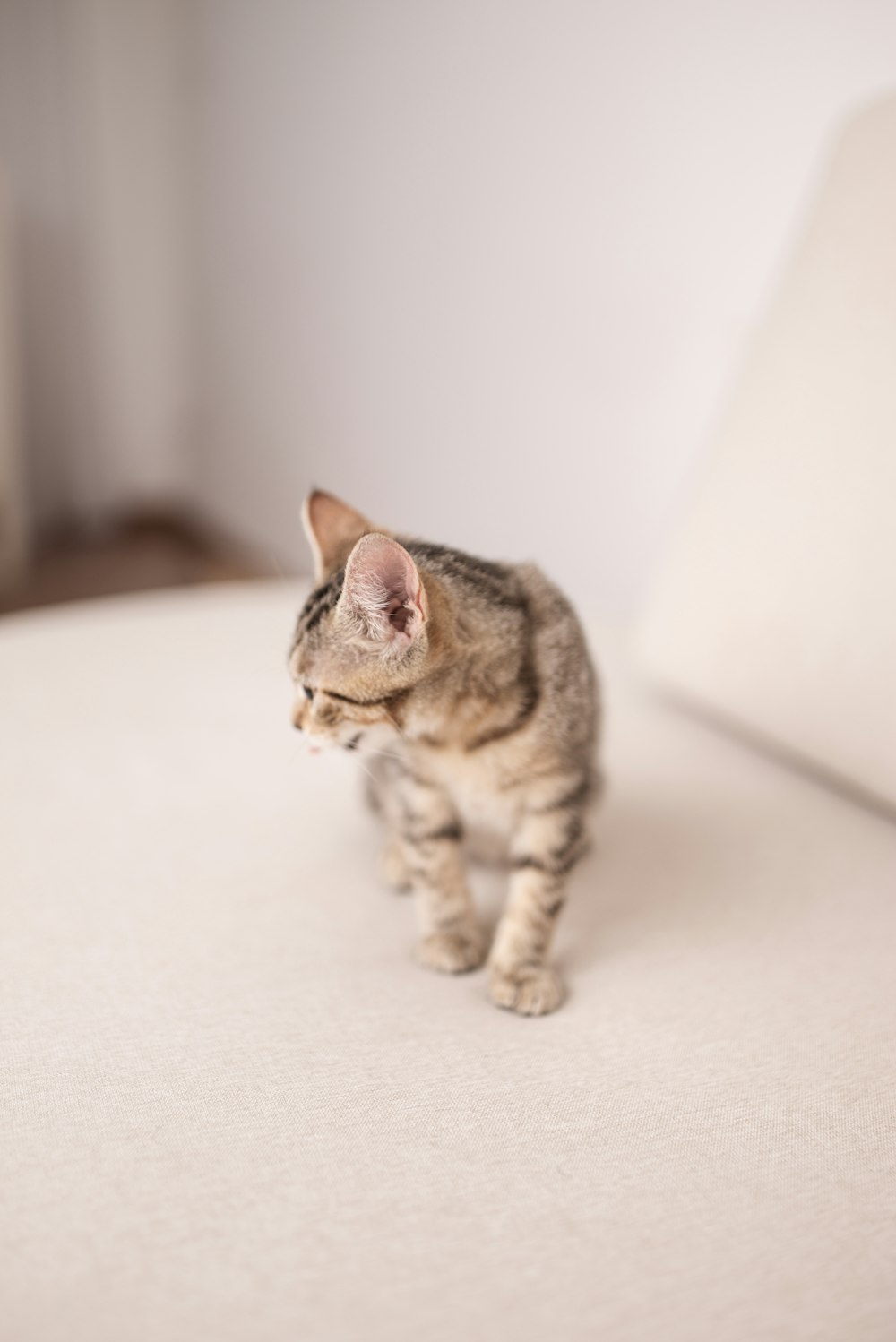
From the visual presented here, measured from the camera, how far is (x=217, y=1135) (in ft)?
2.32

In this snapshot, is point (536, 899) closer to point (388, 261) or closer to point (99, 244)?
point (388, 261)

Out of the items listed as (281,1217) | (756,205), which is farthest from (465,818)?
(756,205)

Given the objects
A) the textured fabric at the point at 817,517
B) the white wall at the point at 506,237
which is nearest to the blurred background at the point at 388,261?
the white wall at the point at 506,237

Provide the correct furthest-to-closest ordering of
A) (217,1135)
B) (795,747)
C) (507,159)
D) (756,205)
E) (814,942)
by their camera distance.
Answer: (507,159) → (756,205) → (795,747) → (814,942) → (217,1135)

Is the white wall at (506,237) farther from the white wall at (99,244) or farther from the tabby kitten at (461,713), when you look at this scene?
the tabby kitten at (461,713)

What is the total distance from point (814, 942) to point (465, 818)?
0.33m

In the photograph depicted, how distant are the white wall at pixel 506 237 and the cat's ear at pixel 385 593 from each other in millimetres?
1176

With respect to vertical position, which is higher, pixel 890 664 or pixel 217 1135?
pixel 890 664

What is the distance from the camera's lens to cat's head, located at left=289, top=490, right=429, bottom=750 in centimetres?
80

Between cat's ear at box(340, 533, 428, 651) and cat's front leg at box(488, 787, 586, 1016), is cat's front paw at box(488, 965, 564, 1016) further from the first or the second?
cat's ear at box(340, 533, 428, 651)

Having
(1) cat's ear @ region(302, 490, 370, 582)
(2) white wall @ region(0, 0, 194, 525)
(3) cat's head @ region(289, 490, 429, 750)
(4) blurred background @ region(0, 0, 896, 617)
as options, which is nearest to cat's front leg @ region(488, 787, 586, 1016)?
(3) cat's head @ region(289, 490, 429, 750)

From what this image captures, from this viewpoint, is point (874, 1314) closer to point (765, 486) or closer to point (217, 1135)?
point (217, 1135)

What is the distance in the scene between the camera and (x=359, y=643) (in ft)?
2.81

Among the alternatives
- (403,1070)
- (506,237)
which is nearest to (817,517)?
(403,1070)
